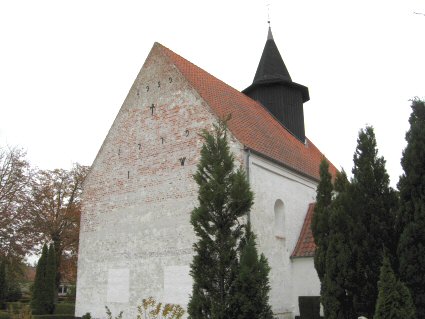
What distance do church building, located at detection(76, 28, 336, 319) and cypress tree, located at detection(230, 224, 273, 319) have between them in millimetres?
4715

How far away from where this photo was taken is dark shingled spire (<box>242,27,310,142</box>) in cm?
2086

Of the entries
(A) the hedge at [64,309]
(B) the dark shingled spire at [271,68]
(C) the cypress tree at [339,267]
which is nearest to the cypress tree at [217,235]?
(C) the cypress tree at [339,267]

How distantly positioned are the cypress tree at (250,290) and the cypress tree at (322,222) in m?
3.08

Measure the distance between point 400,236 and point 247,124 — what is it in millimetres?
7851

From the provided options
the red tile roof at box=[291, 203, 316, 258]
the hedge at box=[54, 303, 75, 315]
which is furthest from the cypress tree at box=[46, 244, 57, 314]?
the red tile roof at box=[291, 203, 316, 258]

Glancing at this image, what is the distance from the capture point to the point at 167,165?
14.8 m

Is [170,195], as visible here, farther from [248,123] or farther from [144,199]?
[248,123]

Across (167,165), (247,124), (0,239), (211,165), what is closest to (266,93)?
(247,124)

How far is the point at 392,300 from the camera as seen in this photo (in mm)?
7691

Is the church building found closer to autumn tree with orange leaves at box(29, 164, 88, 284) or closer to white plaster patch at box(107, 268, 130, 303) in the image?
white plaster patch at box(107, 268, 130, 303)

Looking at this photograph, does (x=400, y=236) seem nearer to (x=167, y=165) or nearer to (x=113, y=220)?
(x=167, y=165)

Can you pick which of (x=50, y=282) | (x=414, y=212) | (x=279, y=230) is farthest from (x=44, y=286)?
(x=414, y=212)

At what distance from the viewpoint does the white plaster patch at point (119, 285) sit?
48.3 feet

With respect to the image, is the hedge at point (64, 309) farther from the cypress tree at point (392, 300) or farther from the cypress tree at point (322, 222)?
the cypress tree at point (392, 300)
